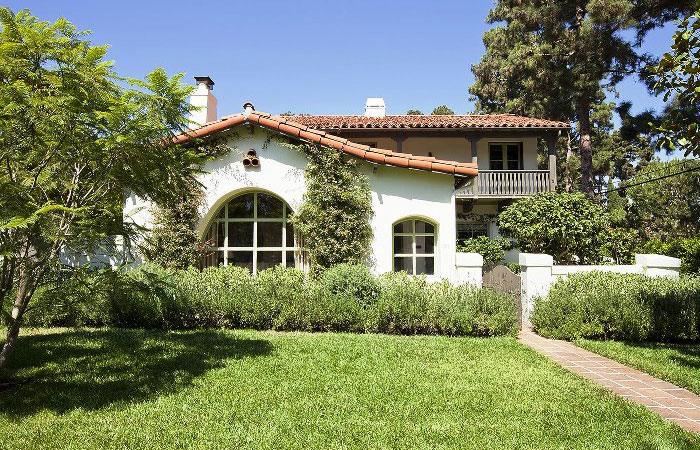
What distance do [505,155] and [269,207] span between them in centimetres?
1372

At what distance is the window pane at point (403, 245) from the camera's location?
39.6 ft

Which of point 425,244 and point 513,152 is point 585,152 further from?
point 425,244

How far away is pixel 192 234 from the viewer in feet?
37.6

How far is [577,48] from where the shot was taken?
2172 cm

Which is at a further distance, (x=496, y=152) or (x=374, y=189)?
(x=496, y=152)

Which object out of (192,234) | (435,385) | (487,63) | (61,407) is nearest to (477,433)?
(435,385)

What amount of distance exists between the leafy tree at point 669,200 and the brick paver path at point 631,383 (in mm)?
26570

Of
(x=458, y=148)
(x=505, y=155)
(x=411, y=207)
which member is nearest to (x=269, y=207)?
(x=411, y=207)

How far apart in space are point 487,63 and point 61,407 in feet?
106

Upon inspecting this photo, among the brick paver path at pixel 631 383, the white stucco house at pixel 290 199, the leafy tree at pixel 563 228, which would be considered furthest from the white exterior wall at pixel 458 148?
the brick paver path at pixel 631 383

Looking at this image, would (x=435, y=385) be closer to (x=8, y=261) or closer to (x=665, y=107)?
(x=8, y=261)

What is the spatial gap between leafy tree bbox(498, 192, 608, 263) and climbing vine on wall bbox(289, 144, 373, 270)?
6.90m

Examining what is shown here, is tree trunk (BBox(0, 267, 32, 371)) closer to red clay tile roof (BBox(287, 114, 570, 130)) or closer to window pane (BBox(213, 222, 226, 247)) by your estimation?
window pane (BBox(213, 222, 226, 247))

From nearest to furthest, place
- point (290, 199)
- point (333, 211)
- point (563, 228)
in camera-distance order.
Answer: point (333, 211)
point (290, 199)
point (563, 228)
